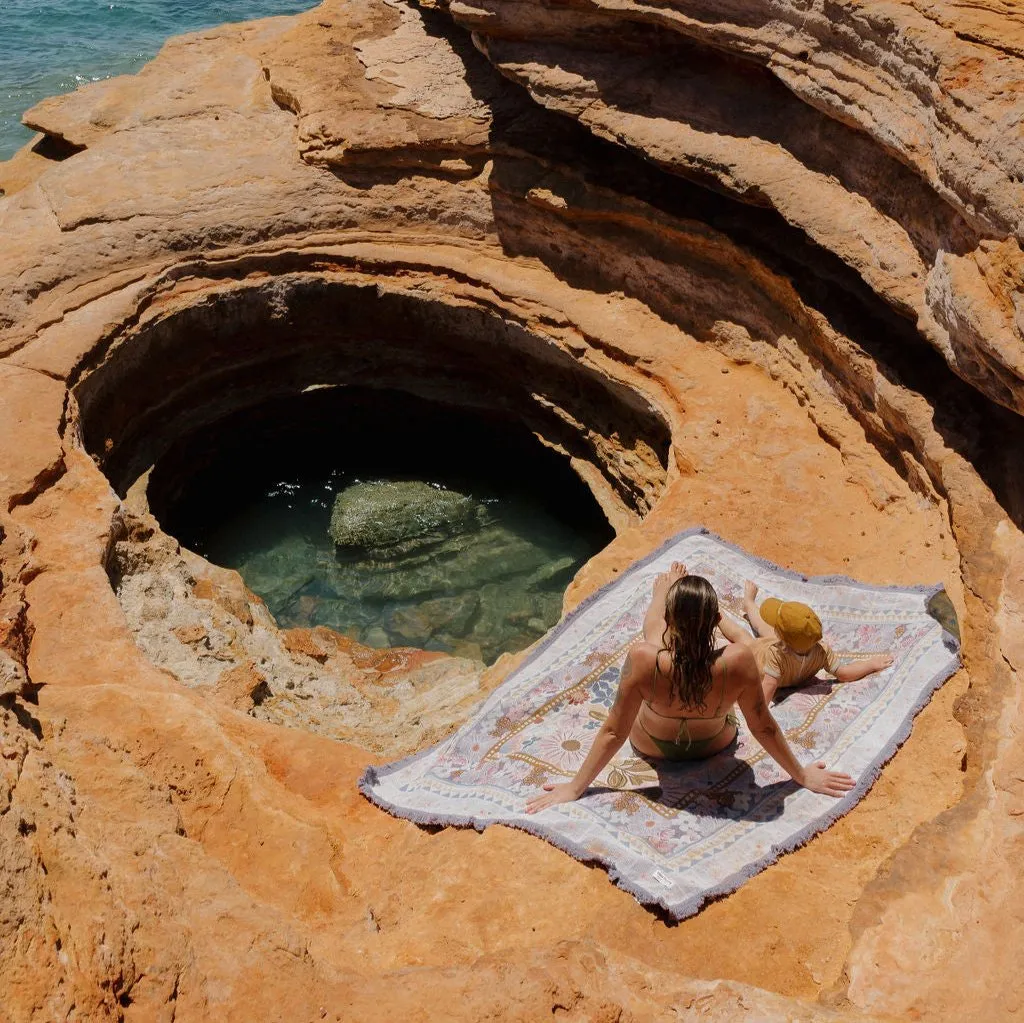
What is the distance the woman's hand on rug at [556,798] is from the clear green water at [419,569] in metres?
3.43

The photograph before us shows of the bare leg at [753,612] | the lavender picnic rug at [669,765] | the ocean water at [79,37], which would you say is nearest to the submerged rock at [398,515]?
the lavender picnic rug at [669,765]

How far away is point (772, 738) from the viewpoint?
378cm

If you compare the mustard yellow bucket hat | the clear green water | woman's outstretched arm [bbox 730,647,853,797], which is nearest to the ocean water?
the clear green water

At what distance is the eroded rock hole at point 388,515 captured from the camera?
25.6ft

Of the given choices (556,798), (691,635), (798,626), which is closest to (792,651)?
(798,626)

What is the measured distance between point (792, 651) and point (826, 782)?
61 cm

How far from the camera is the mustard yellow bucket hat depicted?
166 inches

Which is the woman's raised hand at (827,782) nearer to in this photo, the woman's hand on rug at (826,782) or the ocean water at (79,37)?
the woman's hand on rug at (826,782)

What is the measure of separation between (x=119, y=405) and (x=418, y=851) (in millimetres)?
4797

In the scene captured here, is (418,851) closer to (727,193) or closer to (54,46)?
(727,193)

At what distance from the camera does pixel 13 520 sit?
216 inches

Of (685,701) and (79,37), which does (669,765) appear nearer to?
(685,701)

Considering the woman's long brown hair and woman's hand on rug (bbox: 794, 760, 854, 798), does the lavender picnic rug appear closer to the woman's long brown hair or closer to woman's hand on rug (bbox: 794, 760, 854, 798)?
woman's hand on rug (bbox: 794, 760, 854, 798)

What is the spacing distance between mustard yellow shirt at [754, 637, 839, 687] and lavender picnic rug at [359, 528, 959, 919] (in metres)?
0.07
